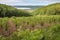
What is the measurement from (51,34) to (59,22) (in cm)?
64

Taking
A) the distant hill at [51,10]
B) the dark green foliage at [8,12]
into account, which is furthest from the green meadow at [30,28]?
the distant hill at [51,10]

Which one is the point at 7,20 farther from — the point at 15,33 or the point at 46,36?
the point at 46,36

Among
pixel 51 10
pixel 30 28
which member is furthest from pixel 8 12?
pixel 30 28

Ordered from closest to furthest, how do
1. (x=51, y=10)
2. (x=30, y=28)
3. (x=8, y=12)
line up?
1. (x=30, y=28)
2. (x=8, y=12)
3. (x=51, y=10)

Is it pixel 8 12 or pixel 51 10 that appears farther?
pixel 51 10

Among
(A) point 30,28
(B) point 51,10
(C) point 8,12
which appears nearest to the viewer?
(A) point 30,28

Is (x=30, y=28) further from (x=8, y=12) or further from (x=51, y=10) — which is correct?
(x=51, y=10)

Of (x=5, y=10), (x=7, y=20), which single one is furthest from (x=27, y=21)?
(x=5, y=10)

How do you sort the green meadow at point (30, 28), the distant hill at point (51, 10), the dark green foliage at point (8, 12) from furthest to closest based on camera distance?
1. the distant hill at point (51, 10)
2. the dark green foliage at point (8, 12)
3. the green meadow at point (30, 28)

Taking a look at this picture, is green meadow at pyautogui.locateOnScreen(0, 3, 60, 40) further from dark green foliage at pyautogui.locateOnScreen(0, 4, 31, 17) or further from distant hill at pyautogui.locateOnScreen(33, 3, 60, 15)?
distant hill at pyautogui.locateOnScreen(33, 3, 60, 15)

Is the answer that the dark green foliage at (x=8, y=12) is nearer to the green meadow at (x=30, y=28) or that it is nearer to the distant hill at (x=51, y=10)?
the distant hill at (x=51, y=10)

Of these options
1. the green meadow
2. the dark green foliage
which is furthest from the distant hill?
the green meadow

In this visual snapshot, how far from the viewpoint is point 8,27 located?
17.7 feet

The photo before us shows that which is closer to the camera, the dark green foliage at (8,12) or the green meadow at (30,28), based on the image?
the green meadow at (30,28)
